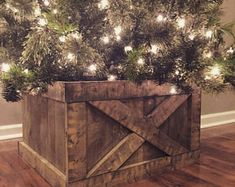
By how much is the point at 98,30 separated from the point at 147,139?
58cm

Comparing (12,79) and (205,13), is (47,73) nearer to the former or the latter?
(12,79)

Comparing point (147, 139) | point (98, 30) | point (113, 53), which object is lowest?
point (147, 139)

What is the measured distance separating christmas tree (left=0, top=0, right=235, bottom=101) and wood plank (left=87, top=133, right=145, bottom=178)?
0.95 ft

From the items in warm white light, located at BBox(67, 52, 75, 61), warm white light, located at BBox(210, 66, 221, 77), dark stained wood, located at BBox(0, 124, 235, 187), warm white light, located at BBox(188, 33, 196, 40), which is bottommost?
dark stained wood, located at BBox(0, 124, 235, 187)

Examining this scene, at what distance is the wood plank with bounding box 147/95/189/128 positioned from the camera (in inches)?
58.6

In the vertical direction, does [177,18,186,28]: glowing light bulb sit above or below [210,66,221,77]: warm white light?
above

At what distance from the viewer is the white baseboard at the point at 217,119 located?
2692 mm

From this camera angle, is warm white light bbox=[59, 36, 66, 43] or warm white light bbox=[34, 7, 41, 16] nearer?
warm white light bbox=[59, 36, 66, 43]

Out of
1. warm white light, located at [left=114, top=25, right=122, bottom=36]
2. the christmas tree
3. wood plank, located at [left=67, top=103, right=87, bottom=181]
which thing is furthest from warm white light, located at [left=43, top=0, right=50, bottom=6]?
wood plank, located at [left=67, top=103, right=87, bottom=181]

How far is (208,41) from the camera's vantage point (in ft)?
4.97

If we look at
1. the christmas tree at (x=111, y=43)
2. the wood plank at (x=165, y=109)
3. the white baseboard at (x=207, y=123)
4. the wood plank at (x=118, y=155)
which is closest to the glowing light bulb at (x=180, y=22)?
the christmas tree at (x=111, y=43)

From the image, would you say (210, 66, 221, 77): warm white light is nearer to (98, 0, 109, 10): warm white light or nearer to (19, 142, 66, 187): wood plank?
(98, 0, 109, 10): warm white light

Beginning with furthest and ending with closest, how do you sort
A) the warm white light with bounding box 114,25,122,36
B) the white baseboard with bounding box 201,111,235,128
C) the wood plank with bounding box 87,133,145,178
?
the white baseboard with bounding box 201,111,235,128
the warm white light with bounding box 114,25,122,36
the wood plank with bounding box 87,133,145,178

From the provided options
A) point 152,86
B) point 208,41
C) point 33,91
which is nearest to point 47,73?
point 33,91
